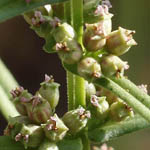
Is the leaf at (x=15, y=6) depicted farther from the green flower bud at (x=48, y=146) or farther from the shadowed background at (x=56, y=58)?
the shadowed background at (x=56, y=58)

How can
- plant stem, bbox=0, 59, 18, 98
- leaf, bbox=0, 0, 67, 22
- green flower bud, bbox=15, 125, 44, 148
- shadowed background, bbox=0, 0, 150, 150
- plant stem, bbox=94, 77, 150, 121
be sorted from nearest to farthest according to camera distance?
1. leaf, bbox=0, 0, 67, 22
2. plant stem, bbox=94, 77, 150, 121
3. green flower bud, bbox=15, 125, 44, 148
4. plant stem, bbox=0, 59, 18, 98
5. shadowed background, bbox=0, 0, 150, 150

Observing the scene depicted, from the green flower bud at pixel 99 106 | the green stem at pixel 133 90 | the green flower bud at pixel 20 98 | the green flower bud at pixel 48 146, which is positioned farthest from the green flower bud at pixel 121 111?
the green flower bud at pixel 20 98

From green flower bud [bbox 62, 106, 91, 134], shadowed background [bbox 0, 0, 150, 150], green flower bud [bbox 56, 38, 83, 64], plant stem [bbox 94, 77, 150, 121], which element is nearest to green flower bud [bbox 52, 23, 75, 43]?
green flower bud [bbox 56, 38, 83, 64]

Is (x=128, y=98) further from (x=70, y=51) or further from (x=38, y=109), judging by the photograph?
(x=38, y=109)

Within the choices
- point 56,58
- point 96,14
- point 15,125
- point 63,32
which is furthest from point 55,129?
point 56,58

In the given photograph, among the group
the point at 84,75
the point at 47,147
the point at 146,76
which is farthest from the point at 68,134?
the point at 146,76

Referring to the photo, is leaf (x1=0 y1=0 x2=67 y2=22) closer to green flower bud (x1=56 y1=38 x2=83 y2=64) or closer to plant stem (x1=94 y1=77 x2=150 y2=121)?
green flower bud (x1=56 y1=38 x2=83 y2=64)
